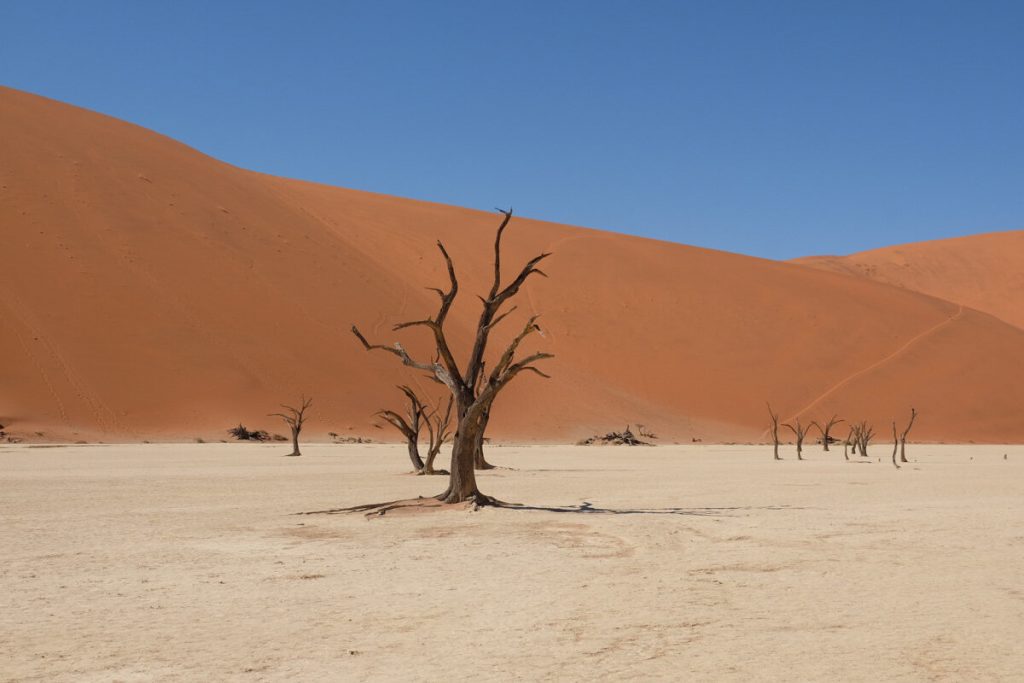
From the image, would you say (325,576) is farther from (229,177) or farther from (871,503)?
(229,177)

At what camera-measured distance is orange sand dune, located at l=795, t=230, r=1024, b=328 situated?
9700 cm

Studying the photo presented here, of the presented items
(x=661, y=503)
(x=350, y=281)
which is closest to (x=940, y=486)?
(x=661, y=503)

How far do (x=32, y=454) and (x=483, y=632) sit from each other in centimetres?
2449

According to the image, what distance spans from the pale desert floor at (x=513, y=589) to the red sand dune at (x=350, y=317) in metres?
26.5

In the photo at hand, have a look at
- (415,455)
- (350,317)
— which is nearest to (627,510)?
(415,455)

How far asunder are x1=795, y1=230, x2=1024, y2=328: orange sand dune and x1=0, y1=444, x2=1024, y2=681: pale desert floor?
88.7 metres

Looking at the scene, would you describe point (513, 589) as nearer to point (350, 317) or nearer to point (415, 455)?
point (415, 455)

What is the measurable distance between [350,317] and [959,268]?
75451 mm

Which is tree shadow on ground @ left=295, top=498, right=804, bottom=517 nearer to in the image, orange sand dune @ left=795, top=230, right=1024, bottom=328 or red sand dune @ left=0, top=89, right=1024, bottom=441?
red sand dune @ left=0, top=89, right=1024, bottom=441

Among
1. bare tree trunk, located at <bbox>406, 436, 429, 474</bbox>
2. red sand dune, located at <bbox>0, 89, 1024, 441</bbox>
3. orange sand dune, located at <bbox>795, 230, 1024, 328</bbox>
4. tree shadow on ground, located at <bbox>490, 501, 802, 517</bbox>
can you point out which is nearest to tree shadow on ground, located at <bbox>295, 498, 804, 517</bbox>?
tree shadow on ground, located at <bbox>490, 501, 802, 517</bbox>

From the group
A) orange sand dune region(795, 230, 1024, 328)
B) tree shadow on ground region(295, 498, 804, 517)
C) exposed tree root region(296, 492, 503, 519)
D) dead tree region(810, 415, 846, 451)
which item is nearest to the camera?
exposed tree root region(296, 492, 503, 519)

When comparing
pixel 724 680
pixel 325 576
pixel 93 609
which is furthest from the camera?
pixel 325 576

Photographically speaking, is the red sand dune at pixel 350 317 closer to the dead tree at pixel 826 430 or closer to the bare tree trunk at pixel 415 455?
the dead tree at pixel 826 430

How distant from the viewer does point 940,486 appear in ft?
61.3
